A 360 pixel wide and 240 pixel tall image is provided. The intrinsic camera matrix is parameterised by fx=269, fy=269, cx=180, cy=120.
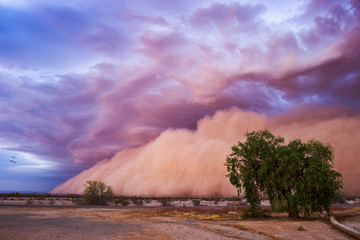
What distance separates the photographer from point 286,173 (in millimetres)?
28609

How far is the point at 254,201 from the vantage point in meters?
30.3

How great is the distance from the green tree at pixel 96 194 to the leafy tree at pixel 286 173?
130 feet

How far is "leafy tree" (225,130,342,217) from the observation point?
27656 mm

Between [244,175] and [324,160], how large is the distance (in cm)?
Result: 880

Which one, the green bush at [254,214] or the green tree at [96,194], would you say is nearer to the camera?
the green bush at [254,214]

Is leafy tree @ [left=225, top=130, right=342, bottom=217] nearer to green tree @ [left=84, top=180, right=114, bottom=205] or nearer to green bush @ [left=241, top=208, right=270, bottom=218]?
green bush @ [left=241, top=208, right=270, bottom=218]

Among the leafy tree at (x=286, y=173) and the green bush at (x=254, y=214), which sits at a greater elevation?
the leafy tree at (x=286, y=173)

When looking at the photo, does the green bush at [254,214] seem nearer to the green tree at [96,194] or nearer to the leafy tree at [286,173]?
the leafy tree at [286,173]

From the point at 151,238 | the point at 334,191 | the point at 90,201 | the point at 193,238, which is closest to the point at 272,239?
the point at 193,238

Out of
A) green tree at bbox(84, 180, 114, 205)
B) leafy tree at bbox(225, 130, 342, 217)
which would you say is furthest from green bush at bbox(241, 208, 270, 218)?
green tree at bbox(84, 180, 114, 205)

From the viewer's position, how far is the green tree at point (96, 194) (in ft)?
199

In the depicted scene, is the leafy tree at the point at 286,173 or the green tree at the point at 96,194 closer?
the leafy tree at the point at 286,173

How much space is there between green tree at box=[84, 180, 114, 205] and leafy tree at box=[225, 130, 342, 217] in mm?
39540

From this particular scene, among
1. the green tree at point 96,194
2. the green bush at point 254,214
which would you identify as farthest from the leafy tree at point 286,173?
the green tree at point 96,194
